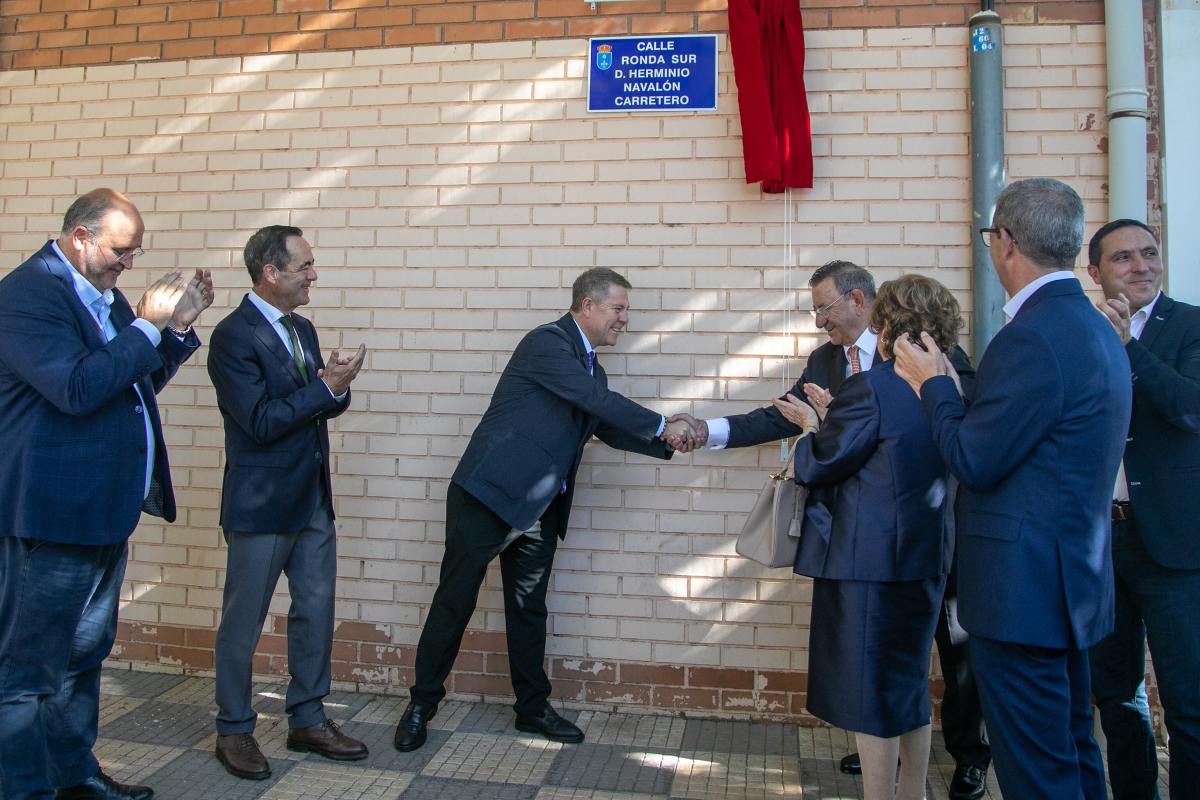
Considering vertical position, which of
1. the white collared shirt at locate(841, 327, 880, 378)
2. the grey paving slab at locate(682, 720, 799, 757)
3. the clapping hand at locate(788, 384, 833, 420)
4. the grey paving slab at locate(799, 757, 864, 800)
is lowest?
the grey paving slab at locate(799, 757, 864, 800)

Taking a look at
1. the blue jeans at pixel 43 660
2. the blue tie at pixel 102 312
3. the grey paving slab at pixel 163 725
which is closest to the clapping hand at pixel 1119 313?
the blue tie at pixel 102 312

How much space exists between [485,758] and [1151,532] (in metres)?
2.69

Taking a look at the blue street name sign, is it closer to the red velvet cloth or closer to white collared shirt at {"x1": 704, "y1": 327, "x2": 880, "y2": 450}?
the red velvet cloth

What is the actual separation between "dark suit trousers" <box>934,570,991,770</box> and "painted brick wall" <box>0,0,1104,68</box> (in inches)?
102

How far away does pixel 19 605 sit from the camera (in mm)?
3199

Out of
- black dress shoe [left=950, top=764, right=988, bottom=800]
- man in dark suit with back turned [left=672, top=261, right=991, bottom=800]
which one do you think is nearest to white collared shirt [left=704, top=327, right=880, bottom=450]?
man in dark suit with back turned [left=672, top=261, right=991, bottom=800]

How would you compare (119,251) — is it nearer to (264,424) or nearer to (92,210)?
(92,210)

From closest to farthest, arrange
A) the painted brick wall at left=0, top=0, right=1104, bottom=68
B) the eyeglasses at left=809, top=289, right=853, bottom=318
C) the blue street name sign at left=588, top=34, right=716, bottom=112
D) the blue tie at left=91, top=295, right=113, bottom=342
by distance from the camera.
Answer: the blue tie at left=91, top=295, right=113, bottom=342
the eyeglasses at left=809, top=289, right=853, bottom=318
the painted brick wall at left=0, top=0, right=1104, bottom=68
the blue street name sign at left=588, top=34, right=716, bottom=112

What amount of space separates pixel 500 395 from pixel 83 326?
1.69 m

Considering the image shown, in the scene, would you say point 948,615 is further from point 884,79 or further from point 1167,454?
point 884,79

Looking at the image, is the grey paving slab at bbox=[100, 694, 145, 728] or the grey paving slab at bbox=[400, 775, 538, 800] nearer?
the grey paving slab at bbox=[400, 775, 538, 800]

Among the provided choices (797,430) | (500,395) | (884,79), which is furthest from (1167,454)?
(500,395)

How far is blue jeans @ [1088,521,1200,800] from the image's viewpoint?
310 cm

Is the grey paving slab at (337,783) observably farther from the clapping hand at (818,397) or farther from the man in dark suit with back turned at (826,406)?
the clapping hand at (818,397)
